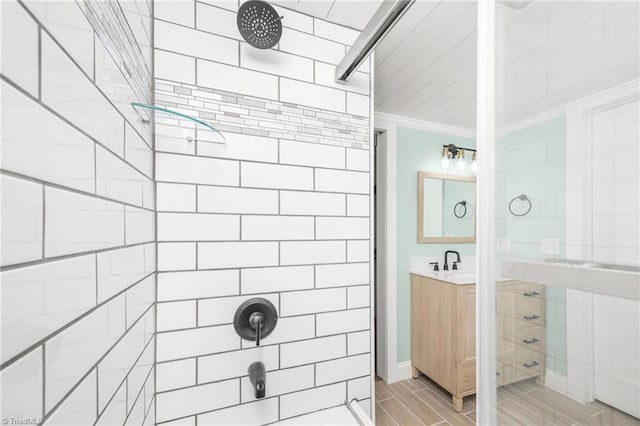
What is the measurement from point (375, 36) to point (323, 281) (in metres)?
0.89

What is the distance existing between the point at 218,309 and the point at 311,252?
391 mm

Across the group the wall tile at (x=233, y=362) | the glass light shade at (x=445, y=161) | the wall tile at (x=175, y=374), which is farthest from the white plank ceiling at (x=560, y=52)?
the glass light shade at (x=445, y=161)

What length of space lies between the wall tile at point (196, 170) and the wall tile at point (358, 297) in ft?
2.12

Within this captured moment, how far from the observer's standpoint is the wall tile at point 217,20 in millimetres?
943

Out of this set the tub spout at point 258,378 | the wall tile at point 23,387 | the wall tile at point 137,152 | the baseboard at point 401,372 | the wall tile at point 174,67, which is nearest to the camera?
the wall tile at point 23,387

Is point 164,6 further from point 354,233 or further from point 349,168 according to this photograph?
point 354,233

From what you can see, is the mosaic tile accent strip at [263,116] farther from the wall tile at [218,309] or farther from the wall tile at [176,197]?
the wall tile at [218,309]

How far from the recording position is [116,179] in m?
0.54

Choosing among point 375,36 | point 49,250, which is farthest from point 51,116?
point 375,36

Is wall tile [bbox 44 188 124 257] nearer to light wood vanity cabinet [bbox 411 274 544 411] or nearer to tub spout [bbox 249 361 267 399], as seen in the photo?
tub spout [bbox 249 361 267 399]

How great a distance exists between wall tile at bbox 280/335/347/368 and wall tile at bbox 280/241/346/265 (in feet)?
1.03

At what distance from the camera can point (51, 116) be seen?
1.07 feet

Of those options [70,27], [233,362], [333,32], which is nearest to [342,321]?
[233,362]

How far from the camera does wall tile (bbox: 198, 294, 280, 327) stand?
0.92m
